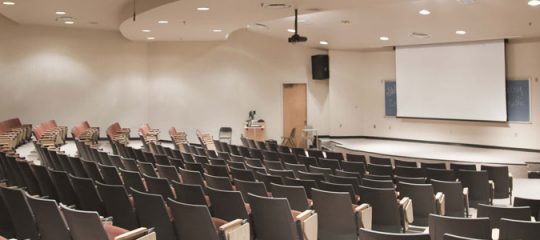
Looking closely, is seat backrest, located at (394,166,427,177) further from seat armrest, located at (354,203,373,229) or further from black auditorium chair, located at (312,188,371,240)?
seat armrest, located at (354,203,373,229)

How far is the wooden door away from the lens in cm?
1800

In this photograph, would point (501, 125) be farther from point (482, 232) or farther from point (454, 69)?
point (482, 232)

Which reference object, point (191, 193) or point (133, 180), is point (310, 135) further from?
point (191, 193)

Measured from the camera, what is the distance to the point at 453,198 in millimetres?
6242

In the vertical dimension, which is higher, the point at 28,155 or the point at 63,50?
the point at 63,50

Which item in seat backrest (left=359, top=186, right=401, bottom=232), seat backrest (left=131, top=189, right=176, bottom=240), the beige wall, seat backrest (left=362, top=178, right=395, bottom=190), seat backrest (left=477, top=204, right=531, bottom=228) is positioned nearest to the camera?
seat backrest (left=131, top=189, right=176, bottom=240)

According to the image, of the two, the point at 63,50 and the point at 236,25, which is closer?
the point at 236,25

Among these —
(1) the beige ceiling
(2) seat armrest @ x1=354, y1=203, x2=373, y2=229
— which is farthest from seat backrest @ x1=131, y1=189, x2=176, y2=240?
(1) the beige ceiling

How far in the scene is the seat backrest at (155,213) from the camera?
4.51 meters

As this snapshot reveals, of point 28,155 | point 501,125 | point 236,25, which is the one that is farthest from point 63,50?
point 501,125

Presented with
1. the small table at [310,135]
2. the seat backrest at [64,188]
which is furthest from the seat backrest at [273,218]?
the small table at [310,135]

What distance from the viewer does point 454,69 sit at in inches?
602

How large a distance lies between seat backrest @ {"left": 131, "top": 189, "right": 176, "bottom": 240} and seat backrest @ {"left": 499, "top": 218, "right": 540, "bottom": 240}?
2.73m

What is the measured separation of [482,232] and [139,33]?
40.5 ft
